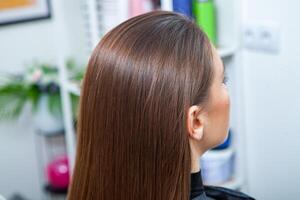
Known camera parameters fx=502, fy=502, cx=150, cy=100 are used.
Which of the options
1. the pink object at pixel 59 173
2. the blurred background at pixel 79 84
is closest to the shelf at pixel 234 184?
the blurred background at pixel 79 84

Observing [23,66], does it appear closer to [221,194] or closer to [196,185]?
[221,194]

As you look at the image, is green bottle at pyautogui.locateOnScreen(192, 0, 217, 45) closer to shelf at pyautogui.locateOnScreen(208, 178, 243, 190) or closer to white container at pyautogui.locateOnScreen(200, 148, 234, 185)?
white container at pyautogui.locateOnScreen(200, 148, 234, 185)

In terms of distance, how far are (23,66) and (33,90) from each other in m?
0.22

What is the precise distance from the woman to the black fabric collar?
0.07 meters

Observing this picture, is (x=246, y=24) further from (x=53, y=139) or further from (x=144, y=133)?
(x=53, y=139)

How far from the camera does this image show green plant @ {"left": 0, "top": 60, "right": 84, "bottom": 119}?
2.07m

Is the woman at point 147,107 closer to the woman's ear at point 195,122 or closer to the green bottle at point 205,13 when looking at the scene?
the woman's ear at point 195,122

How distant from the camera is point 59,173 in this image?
84.2 inches

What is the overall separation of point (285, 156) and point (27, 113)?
1.20 meters

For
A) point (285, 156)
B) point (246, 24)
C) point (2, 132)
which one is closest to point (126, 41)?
point (246, 24)

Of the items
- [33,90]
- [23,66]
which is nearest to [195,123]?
[33,90]

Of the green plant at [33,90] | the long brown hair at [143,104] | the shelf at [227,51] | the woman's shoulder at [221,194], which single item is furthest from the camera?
the green plant at [33,90]

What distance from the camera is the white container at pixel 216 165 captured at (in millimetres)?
1748

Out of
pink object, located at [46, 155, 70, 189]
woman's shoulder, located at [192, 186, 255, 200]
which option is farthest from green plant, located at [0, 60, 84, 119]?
woman's shoulder, located at [192, 186, 255, 200]
